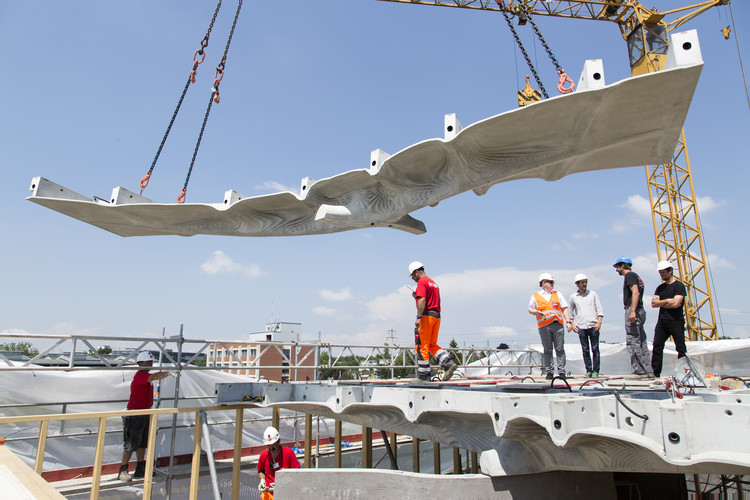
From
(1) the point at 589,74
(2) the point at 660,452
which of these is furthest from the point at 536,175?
(2) the point at 660,452

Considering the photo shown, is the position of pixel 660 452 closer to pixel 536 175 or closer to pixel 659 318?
pixel 536 175

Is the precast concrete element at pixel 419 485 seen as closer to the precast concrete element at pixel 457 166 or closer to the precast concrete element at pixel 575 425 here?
the precast concrete element at pixel 575 425

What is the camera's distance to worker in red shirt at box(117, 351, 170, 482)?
7859mm

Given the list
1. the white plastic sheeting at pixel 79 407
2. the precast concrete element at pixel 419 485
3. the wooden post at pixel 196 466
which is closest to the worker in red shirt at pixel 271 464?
the wooden post at pixel 196 466

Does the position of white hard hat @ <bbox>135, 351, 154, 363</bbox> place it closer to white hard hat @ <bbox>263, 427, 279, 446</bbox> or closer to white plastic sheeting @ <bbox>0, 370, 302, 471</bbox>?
white plastic sheeting @ <bbox>0, 370, 302, 471</bbox>

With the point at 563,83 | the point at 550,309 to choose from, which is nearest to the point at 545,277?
the point at 550,309

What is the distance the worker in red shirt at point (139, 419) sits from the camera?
25.8 feet

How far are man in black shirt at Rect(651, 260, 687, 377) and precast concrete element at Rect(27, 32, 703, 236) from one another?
65.7 inches

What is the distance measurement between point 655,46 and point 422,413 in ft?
89.5

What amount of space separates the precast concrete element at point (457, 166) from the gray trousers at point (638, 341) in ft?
8.45

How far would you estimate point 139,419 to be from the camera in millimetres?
8102

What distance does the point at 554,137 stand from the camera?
469 centimetres

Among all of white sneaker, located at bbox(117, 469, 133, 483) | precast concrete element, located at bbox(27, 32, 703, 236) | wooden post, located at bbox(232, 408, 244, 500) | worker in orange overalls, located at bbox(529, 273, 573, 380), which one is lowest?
white sneaker, located at bbox(117, 469, 133, 483)

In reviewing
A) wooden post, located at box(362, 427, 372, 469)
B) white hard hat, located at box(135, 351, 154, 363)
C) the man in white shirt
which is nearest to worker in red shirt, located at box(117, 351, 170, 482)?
white hard hat, located at box(135, 351, 154, 363)
